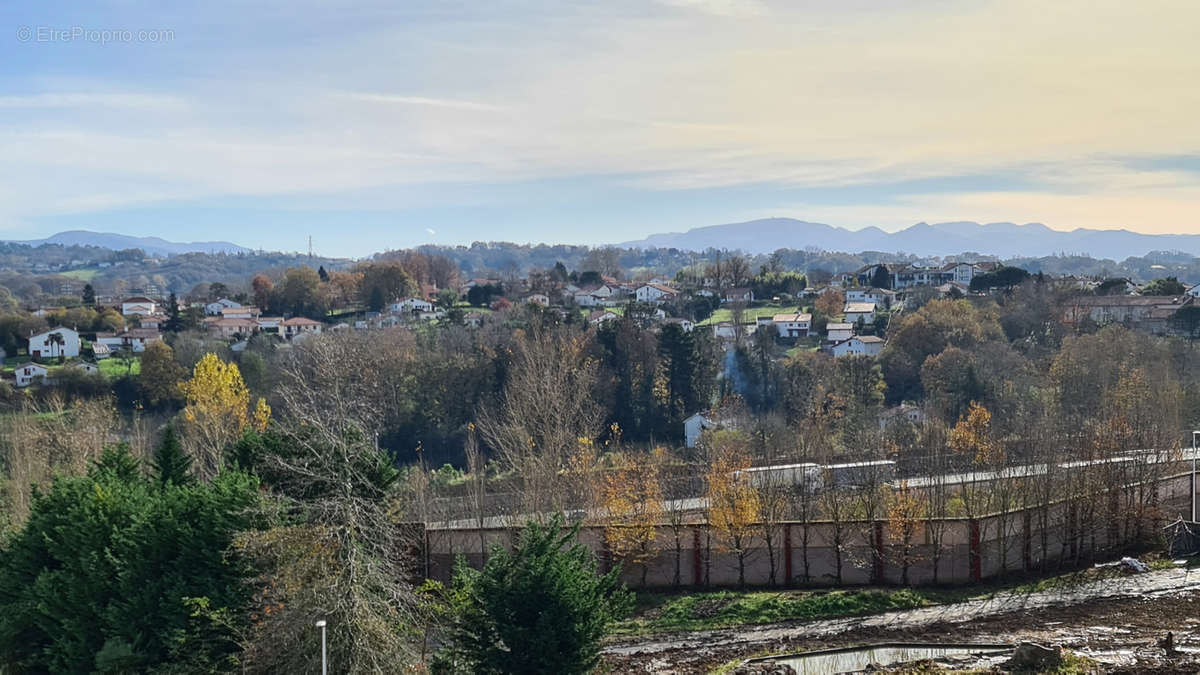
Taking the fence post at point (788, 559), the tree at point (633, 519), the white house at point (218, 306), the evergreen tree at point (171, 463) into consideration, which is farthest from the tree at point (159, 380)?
the fence post at point (788, 559)

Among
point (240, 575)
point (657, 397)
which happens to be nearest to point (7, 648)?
point (240, 575)

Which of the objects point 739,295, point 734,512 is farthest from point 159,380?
point 739,295

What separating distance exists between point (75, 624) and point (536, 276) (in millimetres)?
54419

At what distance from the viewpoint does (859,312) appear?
2141 inches

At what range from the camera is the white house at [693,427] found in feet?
123

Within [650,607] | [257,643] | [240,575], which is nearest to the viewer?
[257,643]

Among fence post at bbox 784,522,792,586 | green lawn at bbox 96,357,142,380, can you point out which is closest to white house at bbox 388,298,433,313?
green lawn at bbox 96,357,142,380

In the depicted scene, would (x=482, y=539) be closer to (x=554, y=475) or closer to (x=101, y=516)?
(x=554, y=475)

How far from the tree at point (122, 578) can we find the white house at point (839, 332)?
38535 millimetres

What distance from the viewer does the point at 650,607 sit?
1892 cm

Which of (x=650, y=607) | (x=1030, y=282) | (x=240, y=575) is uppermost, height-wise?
(x=1030, y=282)

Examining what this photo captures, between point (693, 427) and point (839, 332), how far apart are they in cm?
1483

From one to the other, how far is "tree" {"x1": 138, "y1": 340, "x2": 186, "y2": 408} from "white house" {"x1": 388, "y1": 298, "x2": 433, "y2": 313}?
17360 millimetres

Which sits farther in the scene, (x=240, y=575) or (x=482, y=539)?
(x=482, y=539)
